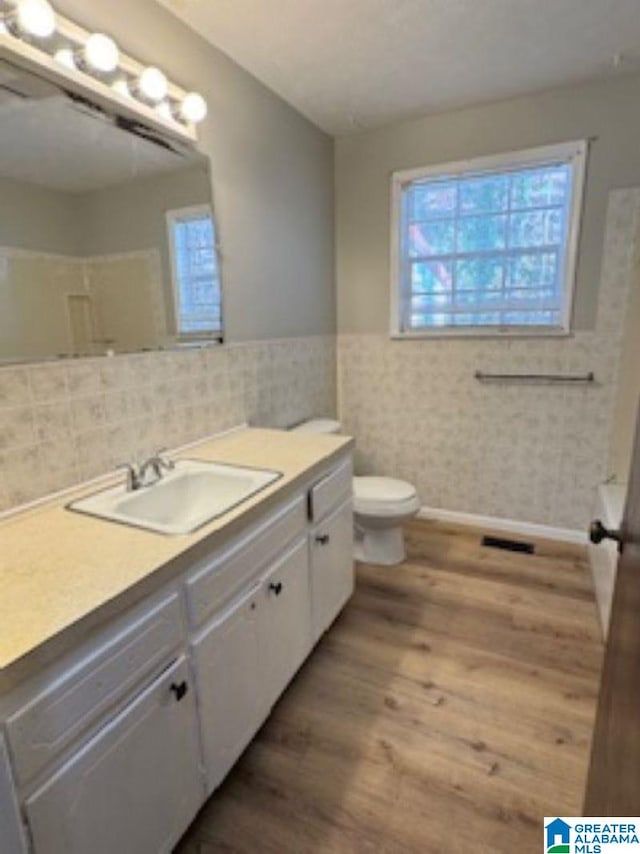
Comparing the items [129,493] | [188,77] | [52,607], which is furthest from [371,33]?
[52,607]

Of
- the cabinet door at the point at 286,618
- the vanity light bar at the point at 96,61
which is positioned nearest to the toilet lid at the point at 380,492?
the cabinet door at the point at 286,618

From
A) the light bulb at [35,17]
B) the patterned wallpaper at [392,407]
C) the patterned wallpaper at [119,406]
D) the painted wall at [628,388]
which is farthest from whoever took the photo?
the painted wall at [628,388]

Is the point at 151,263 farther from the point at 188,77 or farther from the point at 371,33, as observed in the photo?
the point at 371,33

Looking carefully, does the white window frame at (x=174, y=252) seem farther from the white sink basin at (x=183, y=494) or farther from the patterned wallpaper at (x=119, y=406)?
the white sink basin at (x=183, y=494)

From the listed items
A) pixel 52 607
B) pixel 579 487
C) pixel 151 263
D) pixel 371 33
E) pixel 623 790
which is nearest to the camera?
pixel 623 790

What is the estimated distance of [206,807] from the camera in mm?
1388

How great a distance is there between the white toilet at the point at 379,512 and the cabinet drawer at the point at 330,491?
0.45 m

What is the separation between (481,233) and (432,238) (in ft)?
0.96

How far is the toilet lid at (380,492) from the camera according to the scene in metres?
2.48

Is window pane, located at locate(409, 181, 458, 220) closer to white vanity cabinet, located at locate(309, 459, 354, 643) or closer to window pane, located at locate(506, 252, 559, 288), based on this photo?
window pane, located at locate(506, 252, 559, 288)

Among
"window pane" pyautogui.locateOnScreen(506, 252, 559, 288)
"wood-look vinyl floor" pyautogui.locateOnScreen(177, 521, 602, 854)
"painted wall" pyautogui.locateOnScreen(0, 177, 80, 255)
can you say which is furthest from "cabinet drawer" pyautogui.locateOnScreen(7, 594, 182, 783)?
"window pane" pyautogui.locateOnScreen(506, 252, 559, 288)

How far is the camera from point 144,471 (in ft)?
5.22

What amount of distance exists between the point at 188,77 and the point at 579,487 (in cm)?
284

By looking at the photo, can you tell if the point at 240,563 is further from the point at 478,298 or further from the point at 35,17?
the point at 478,298
